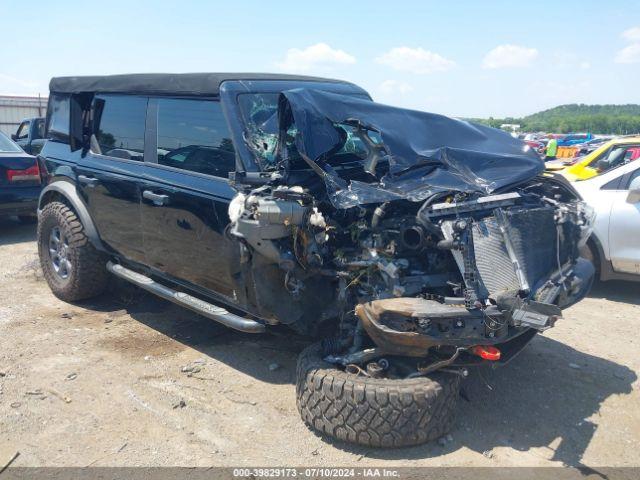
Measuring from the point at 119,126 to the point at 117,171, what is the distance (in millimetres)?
457

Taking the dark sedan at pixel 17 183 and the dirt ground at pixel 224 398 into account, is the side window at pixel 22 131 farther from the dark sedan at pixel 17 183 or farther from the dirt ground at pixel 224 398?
the dirt ground at pixel 224 398

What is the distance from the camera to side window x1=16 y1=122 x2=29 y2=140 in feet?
43.0

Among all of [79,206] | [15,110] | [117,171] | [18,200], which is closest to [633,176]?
[117,171]

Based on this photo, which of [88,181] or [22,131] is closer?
[88,181]

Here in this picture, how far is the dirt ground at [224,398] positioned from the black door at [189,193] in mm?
698

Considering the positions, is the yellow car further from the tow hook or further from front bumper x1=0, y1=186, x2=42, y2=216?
front bumper x1=0, y1=186, x2=42, y2=216

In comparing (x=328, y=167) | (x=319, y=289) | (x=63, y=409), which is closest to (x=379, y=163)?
(x=328, y=167)

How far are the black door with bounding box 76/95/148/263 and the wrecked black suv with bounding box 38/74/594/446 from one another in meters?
0.03

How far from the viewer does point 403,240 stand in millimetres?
3498

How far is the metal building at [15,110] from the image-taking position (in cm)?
2034

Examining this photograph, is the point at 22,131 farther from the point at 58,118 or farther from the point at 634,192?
the point at 634,192

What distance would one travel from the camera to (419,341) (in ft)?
10.6

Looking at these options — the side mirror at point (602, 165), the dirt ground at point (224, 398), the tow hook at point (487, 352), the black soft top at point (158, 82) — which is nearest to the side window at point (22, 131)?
the black soft top at point (158, 82)

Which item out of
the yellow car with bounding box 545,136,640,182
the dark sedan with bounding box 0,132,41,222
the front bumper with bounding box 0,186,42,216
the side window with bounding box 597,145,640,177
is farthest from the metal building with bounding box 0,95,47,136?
the side window with bounding box 597,145,640,177
